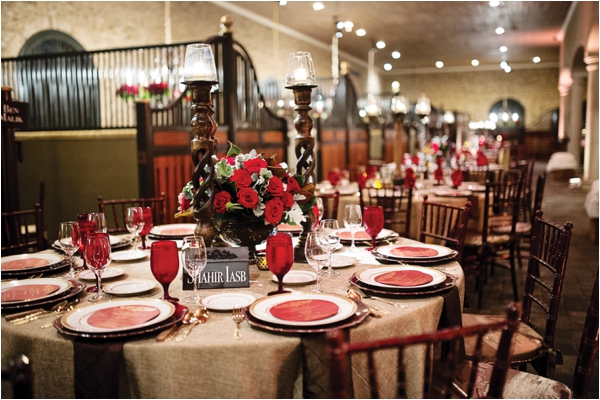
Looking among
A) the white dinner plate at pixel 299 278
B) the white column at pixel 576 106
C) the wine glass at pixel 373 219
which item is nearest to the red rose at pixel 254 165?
the white dinner plate at pixel 299 278

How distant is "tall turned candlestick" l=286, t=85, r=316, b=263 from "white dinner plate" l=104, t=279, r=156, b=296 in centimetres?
67

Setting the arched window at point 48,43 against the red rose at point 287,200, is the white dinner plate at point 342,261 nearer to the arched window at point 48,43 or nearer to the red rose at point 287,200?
the red rose at point 287,200

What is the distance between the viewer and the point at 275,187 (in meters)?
2.09

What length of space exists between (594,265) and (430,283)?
4.27m

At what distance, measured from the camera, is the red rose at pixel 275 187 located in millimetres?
2086

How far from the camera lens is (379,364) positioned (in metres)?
1.59

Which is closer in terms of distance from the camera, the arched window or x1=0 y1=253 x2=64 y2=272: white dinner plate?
x1=0 y1=253 x2=64 y2=272: white dinner plate

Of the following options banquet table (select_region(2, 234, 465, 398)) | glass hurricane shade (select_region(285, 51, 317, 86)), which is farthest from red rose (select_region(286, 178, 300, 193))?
banquet table (select_region(2, 234, 465, 398))

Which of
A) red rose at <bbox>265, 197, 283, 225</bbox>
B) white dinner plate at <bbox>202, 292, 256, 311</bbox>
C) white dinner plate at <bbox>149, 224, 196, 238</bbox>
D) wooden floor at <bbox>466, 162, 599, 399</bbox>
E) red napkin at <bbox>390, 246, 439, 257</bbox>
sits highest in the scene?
red rose at <bbox>265, 197, 283, 225</bbox>

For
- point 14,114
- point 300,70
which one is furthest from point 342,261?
point 14,114

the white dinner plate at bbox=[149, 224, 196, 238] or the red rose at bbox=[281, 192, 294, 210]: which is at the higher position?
the red rose at bbox=[281, 192, 294, 210]

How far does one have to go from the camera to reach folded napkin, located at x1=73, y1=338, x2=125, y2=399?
141 cm

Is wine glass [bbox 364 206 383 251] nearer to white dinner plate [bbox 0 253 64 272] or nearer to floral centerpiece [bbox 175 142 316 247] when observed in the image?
floral centerpiece [bbox 175 142 316 247]

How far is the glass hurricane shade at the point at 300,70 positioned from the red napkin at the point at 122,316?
118 cm
